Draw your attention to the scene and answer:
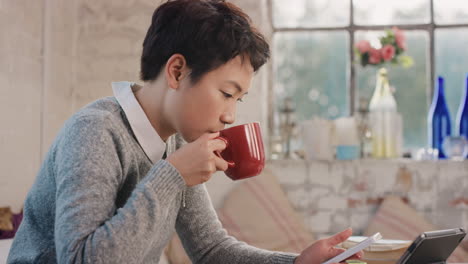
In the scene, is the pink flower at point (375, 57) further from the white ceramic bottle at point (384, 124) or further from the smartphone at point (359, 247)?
the smartphone at point (359, 247)

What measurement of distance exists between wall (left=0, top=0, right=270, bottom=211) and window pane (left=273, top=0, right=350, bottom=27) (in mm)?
197

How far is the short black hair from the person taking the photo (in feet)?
3.74

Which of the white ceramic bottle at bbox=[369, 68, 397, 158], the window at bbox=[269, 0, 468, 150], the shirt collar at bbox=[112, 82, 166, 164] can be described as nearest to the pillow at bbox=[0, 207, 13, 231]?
the shirt collar at bbox=[112, 82, 166, 164]

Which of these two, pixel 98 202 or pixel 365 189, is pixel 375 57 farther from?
pixel 98 202

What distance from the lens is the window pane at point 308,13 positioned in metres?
3.43

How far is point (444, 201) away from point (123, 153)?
2269 millimetres

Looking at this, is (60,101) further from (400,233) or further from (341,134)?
(400,233)

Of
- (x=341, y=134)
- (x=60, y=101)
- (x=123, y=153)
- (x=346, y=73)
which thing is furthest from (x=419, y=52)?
(x=123, y=153)

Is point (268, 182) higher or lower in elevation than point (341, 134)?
lower

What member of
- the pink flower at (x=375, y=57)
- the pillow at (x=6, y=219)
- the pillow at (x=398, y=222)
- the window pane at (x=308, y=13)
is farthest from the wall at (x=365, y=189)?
the pillow at (x=6, y=219)

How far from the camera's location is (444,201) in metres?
2.96

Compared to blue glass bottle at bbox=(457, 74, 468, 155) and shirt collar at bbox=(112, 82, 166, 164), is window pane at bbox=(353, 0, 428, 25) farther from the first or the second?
shirt collar at bbox=(112, 82, 166, 164)

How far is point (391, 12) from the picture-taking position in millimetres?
3400

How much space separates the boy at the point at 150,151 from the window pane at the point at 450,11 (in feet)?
8.05
